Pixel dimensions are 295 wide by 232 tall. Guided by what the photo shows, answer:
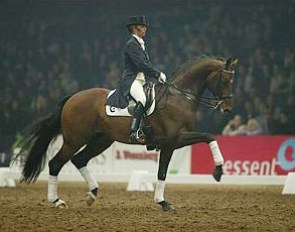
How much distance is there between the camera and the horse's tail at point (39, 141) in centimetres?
1298

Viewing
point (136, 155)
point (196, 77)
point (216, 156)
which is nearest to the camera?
point (216, 156)

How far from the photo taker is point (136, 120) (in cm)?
1202

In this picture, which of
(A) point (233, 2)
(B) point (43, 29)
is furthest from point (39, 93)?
(A) point (233, 2)

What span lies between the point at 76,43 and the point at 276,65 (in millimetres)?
5877

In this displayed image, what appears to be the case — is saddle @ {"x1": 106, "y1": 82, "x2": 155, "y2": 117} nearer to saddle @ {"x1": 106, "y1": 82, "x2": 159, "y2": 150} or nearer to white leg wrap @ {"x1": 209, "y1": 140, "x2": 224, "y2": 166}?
saddle @ {"x1": 106, "y1": 82, "x2": 159, "y2": 150}

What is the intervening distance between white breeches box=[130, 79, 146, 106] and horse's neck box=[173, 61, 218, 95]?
57 cm

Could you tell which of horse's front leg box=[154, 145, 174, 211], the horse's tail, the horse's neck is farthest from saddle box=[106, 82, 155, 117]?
the horse's tail

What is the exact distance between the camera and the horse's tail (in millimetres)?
12984

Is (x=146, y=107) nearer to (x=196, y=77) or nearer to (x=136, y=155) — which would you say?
(x=196, y=77)

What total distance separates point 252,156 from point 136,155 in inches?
110

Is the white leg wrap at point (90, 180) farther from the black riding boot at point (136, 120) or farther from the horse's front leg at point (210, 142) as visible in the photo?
the horse's front leg at point (210, 142)

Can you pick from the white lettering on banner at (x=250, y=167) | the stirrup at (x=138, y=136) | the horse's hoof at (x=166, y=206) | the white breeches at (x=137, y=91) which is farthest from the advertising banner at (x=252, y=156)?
the horse's hoof at (x=166, y=206)

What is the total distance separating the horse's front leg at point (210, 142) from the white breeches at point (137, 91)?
2.66ft

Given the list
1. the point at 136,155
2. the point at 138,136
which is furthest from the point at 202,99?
the point at 136,155
